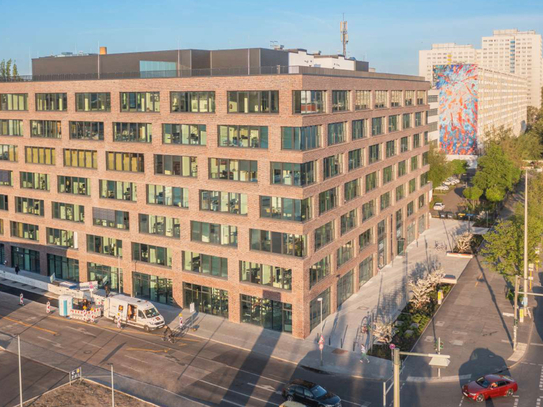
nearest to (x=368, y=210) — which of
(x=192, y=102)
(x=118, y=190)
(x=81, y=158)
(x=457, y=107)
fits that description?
(x=192, y=102)

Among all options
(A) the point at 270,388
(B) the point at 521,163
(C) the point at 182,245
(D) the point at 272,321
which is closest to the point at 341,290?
(D) the point at 272,321

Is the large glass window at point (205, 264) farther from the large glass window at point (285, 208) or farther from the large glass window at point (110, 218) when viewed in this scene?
the large glass window at point (110, 218)

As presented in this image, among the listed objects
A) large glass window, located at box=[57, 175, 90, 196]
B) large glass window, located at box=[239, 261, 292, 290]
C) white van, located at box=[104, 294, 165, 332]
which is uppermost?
large glass window, located at box=[57, 175, 90, 196]

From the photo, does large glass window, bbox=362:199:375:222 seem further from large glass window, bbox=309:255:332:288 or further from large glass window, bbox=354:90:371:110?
large glass window, bbox=309:255:332:288

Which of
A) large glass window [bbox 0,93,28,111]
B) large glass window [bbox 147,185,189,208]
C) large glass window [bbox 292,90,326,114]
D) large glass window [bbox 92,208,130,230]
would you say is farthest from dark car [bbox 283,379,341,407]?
large glass window [bbox 0,93,28,111]

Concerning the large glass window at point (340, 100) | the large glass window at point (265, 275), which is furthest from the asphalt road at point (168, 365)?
the large glass window at point (340, 100)

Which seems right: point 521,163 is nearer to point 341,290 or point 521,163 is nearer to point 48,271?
point 341,290

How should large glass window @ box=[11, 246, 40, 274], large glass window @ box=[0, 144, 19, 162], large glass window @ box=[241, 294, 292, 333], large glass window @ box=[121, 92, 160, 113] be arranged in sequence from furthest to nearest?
large glass window @ box=[11, 246, 40, 274] < large glass window @ box=[0, 144, 19, 162] < large glass window @ box=[121, 92, 160, 113] < large glass window @ box=[241, 294, 292, 333]
